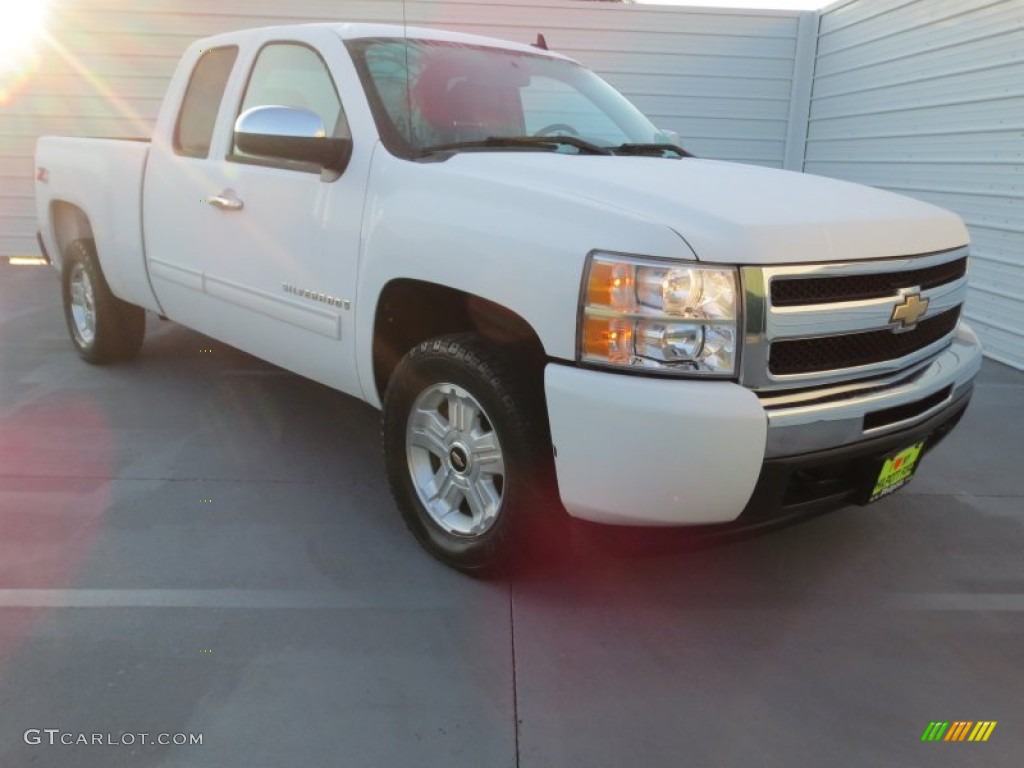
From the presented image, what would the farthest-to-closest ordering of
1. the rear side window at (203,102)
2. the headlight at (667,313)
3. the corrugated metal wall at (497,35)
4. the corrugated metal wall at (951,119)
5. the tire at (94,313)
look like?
1. the corrugated metal wall at (497,35)
2. the corrugated metal wall at (951,119)
3. the tire at (94,313)
4. the rear side window at (203,102)
5. the headlight at (667,313)

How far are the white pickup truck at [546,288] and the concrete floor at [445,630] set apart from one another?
43cm

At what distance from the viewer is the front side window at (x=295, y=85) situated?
11.7 ft

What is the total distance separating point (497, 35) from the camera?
946 centimetres

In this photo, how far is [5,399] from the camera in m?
4.84

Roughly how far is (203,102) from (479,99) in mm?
1713

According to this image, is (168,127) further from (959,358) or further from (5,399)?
(959,358)

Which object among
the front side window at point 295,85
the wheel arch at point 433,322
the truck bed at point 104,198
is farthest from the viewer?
the truck bed at point 104,198

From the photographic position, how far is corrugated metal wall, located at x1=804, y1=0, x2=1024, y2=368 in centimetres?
642

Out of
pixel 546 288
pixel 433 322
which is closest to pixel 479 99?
pixel 433 322

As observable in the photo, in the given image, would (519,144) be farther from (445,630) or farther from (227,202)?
(445,630)

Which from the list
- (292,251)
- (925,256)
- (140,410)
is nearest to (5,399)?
(140,410)

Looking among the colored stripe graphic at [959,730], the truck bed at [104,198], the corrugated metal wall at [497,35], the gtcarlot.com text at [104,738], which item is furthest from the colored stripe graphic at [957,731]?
the corrugated metal wall at [497,35]

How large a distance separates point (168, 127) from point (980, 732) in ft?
14.9

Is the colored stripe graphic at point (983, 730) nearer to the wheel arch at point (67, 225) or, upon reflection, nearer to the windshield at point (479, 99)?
the windshield at point (479, 99)
